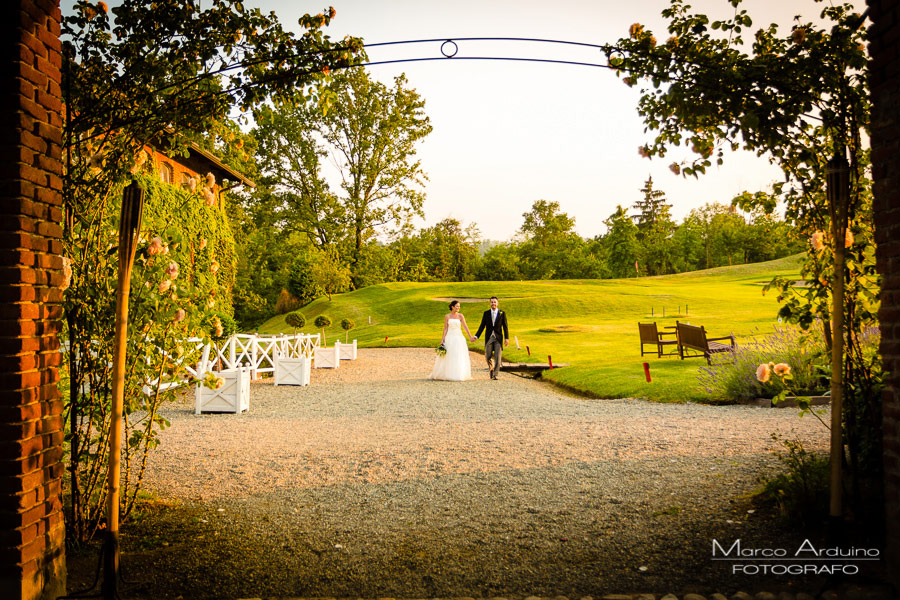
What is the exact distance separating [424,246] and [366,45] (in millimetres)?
59829

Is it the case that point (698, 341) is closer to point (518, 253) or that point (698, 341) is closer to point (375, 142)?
point (375, 142)

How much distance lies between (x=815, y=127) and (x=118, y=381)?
502cm

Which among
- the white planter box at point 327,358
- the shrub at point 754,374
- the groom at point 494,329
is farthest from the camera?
the white planter box at point 327,358

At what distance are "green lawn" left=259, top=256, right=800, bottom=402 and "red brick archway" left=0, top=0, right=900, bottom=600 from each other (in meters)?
7.70

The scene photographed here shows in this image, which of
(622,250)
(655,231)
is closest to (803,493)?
(622,250)

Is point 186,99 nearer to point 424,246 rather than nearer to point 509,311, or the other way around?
point 509,311

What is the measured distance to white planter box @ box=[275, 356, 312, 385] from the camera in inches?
534

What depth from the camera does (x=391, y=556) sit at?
3.81 m

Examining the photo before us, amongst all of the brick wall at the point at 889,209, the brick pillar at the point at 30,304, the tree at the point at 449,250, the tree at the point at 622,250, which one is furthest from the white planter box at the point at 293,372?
the tree at the point at 622,250

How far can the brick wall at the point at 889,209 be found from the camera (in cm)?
297

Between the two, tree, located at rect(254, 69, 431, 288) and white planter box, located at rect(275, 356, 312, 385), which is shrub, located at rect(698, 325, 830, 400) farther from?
tree, located at rect(254, 69, 431, 288)

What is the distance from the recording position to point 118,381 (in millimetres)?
3396

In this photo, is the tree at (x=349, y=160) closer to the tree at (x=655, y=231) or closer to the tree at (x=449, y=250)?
the tree at (x=449, y=250)

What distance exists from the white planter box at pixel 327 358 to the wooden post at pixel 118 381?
14299 mm
